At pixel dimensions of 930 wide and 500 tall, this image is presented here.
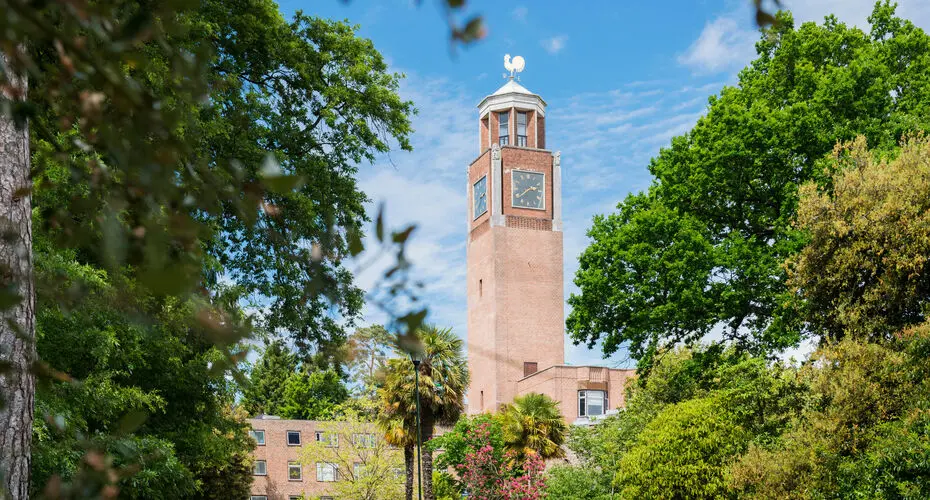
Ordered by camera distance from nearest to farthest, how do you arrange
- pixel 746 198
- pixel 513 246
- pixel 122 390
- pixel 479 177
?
pixel 122 390 → pixel 746 198 → pixel 513 246 → pixel 479 177

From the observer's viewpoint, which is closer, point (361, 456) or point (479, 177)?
point (361, 456)

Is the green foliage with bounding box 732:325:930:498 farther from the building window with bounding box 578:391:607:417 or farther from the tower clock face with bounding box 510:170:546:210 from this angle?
the tower clock face with bounding box 510:170:546:210

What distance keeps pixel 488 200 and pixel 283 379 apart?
2277 cm

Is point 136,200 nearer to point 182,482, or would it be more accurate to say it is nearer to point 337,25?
point 337,25

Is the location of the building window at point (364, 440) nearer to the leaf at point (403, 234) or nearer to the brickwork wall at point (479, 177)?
the brickwork wall at point (479, 177)

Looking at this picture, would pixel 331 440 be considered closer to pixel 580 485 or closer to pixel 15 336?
pixel 580 485

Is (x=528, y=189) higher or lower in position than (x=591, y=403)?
higher

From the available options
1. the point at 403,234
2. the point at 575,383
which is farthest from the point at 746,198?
the point at 575,383

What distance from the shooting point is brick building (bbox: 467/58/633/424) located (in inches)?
2635

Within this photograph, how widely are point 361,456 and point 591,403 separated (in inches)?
604

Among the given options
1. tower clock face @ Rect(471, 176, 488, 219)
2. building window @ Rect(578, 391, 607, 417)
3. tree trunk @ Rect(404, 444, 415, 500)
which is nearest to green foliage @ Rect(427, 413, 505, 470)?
tree trunk @ Rect(404, 444, 415, 500)

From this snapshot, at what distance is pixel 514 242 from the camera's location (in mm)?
69312

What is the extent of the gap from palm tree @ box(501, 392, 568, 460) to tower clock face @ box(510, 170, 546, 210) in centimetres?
2685

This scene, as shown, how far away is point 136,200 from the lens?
8.74 ft
